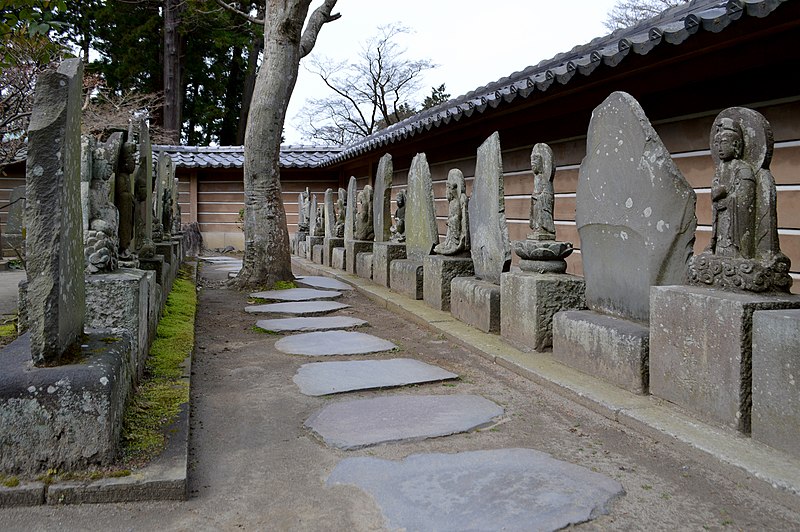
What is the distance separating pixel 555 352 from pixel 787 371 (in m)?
1.94

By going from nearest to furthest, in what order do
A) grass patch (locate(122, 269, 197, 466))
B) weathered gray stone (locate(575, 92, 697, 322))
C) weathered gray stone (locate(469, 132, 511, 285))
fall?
grass patch (locate(122, 269, 197, 466))
weathered gray stone (locate(575, 92, 697, 322))
weathered gray stone (locate(469, 132, 511, 285))

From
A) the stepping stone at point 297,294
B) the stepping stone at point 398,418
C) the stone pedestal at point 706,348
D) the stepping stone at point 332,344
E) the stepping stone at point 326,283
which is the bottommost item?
the stepping stone at point 398,418

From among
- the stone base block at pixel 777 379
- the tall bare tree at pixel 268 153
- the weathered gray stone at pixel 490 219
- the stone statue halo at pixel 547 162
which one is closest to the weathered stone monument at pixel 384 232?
the tall bare tree at pixel 268 153

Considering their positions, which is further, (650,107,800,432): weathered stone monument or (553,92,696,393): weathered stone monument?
(553,92,696,393): weathered stone monument

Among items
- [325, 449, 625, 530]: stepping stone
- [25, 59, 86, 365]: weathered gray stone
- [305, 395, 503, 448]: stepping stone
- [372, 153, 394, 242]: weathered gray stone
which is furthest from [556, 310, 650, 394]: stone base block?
[372, 153, 394, 242]: weathered gray stone

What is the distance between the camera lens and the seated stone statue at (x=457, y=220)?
6.69 metres

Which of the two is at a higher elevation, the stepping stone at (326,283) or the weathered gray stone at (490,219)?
the weathered gray stone at (490,219)

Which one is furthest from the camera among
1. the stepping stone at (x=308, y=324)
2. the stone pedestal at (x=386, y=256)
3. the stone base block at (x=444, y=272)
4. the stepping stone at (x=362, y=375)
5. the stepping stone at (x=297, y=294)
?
the stone pedestal at (x=386, y=256)

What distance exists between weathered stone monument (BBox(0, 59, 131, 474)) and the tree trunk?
6354mm

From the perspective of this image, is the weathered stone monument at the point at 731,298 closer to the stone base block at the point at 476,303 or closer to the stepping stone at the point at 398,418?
the stepping stone at the point at 398,418

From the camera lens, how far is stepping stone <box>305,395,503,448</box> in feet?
10.5

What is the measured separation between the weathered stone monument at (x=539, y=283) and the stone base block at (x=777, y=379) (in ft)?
6.09

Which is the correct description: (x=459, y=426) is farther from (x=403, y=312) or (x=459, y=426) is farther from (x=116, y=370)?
(x=403, y=312)

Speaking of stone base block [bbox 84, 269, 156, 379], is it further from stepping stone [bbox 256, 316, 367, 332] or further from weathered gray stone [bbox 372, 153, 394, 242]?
weathered gray stone [bbox 372, 153, 394, 242]
